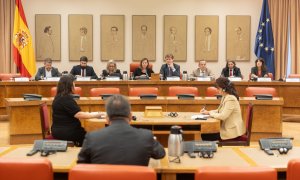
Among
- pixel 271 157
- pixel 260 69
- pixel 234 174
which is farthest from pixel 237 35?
pixel 234 174

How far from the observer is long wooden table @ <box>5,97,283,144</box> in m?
6.74

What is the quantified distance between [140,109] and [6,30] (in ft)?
20.2

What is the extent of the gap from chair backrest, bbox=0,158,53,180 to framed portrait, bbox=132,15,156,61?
9.38m

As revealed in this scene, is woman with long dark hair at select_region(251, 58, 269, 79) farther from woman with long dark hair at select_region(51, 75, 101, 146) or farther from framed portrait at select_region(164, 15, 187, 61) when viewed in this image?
woman with long dark hair at select_region(51, 75, 101, 146)

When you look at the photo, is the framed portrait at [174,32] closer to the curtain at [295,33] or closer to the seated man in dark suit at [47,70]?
the curtain at [295,33]

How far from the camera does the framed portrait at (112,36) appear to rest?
464 inches

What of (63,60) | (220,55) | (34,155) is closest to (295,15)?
(220,55)

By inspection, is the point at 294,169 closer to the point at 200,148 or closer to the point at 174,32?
the point at 200,148

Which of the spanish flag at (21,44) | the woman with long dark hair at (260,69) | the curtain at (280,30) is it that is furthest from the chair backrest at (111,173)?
the curtain at (280,30)

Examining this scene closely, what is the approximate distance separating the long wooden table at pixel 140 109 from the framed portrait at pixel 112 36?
504 centimetres

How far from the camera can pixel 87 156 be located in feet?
9.06

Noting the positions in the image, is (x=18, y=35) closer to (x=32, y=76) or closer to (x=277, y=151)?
(x=32, y=76)

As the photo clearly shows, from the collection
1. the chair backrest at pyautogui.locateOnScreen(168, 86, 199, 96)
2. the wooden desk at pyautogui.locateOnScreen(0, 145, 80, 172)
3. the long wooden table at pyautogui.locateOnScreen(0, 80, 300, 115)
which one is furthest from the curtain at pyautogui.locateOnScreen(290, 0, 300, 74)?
the wooden desk at pyautogui.locateOnScreen(0, 145, 80, 172)

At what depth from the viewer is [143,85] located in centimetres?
887
